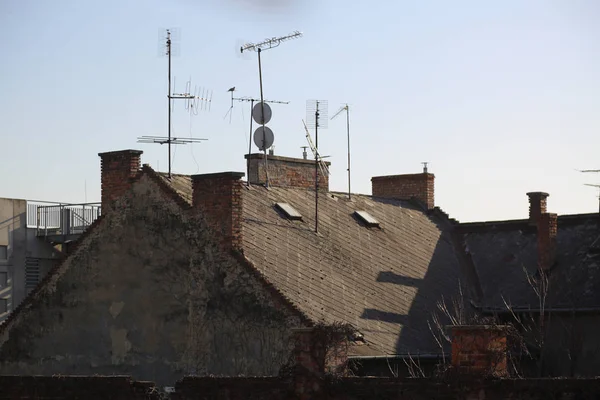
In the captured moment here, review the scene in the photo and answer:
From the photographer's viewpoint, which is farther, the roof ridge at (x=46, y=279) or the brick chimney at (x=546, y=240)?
the brick chimney at (x=546, y=240)

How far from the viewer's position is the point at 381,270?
106 feet

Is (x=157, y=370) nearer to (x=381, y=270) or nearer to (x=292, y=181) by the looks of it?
(x=381, y=270)

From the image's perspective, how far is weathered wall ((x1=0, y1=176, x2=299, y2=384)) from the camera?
27156 mm

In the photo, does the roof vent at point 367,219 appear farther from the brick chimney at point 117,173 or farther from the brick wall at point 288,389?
the brick wall at point 288,389

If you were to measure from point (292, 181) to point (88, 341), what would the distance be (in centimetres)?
902

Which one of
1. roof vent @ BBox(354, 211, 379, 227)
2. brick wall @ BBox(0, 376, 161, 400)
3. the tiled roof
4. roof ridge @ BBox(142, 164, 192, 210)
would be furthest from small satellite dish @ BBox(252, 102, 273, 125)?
brick wall @ BBox(0, 376, 161, 400)

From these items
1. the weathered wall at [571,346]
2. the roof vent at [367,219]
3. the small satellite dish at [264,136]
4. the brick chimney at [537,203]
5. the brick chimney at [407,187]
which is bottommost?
the weathered wall at [571,346]

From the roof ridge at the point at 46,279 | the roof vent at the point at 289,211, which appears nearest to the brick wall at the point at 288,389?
the roof ridge at the point at 46,279

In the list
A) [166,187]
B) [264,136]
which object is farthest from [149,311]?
[264,136]

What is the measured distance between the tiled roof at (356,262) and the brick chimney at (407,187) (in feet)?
6.72

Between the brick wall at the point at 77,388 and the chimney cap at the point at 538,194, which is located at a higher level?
the chimney cap at the point at 538,194

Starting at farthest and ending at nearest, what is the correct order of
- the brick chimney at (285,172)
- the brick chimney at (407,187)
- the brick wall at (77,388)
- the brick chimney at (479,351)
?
the brick chimney at (407,187), the brick chimney at (285,172), the brick wall at (77,388), the brick chimney at (479,351)

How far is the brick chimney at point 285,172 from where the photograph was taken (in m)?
35.2

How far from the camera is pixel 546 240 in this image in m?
34.1
